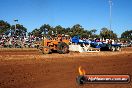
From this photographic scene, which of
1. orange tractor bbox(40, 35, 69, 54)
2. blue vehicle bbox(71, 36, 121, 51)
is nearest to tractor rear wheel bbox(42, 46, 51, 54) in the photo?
orange tractor bbox(40, 35, 69, 54)

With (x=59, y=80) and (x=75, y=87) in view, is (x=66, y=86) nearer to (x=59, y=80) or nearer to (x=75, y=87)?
(x=75, y=87)

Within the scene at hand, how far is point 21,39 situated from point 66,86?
2900cm

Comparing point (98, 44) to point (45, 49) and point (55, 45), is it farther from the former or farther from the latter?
point (45, 49)

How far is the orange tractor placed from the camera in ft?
87.9

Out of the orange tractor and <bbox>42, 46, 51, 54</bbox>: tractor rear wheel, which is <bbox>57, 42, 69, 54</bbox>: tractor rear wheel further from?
<bbox>42, 46, 51, 54</bbox>: tractor rear wheel

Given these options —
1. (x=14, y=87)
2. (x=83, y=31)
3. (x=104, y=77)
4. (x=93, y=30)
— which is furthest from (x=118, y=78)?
(x=93, y=30)

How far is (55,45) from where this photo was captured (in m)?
27.3

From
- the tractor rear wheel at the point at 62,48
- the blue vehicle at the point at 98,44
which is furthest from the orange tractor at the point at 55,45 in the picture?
the blue vehicle at the point at 98,44

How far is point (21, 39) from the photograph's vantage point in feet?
127

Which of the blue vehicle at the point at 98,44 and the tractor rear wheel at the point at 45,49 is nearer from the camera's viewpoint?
the tractor rear wheel at the point at 45,49

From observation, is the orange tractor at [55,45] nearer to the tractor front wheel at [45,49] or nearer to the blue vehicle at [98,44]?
the tractor front wheel at [45,49]

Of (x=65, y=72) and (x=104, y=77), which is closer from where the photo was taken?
(x=104, y=77)

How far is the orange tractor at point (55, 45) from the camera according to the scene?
2678cm

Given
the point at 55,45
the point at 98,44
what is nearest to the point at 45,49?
the point at 55,45
